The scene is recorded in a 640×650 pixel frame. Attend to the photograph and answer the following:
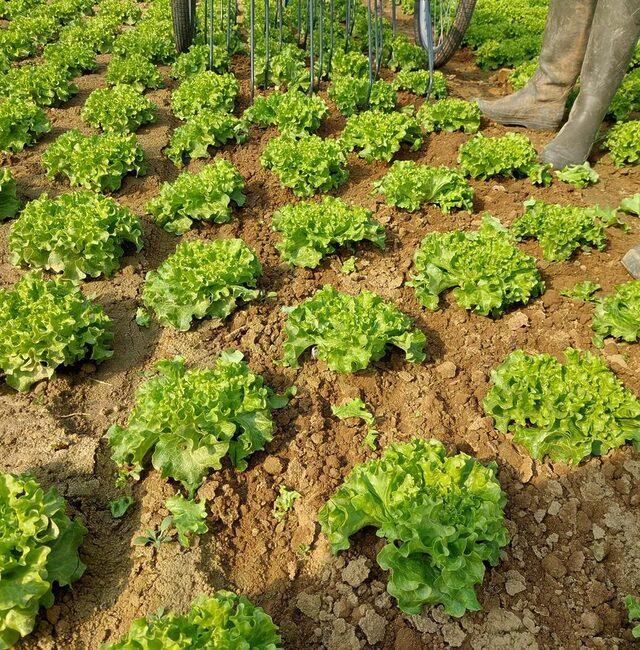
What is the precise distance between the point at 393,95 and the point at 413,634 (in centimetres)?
815

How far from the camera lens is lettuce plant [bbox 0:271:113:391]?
16.8ft

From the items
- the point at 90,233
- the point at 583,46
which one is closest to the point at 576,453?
the point at 90,233

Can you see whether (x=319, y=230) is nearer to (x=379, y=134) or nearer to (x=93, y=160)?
(x=379, y=134)

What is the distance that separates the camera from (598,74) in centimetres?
716

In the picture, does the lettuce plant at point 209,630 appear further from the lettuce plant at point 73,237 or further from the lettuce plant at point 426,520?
the lettuce plant at point 73,237

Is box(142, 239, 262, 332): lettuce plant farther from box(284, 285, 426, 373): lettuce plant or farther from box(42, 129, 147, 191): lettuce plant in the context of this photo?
box(42, 129, 147, 191): lettuce plant

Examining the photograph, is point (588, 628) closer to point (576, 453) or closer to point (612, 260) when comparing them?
point (576, 453)

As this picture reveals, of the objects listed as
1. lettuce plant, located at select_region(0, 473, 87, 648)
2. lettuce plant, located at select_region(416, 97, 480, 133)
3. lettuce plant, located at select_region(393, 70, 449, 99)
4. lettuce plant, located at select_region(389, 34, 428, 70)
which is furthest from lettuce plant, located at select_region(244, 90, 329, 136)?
lettuce plant, located at select_region(0, 473, 87, 648)

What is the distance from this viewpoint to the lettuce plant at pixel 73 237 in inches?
251

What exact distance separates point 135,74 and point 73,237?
5.41 m

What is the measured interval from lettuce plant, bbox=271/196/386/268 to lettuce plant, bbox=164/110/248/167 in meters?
2.55

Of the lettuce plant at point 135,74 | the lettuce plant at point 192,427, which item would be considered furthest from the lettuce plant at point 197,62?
the lettuce plant at point 192,427

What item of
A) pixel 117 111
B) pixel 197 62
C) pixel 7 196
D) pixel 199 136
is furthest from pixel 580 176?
pixel 7 196

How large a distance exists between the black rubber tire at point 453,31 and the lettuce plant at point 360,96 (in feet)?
8.60
